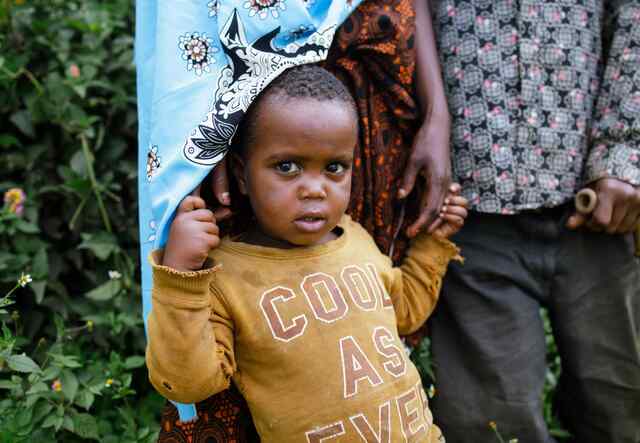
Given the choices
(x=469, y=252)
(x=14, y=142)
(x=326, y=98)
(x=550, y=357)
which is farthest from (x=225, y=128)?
(x=550, y=357)

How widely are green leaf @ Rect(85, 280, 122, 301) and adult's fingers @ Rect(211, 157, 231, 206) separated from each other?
0.81m

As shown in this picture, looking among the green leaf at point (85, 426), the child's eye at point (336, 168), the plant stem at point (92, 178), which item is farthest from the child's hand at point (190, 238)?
the plant stem at point (92, 178)

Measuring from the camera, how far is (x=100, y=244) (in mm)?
2414

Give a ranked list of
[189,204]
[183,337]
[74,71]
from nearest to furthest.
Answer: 1. [183,337]
2. [189,204]
3. [74,71]

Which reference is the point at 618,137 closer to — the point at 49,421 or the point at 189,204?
the point at 189,204

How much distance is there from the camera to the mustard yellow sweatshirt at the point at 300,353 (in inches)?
64.9

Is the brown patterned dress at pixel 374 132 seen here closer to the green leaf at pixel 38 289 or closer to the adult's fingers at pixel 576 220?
the adult's fingers at pixel 576 220

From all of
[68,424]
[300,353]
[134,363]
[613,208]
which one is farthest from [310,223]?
[613,208]

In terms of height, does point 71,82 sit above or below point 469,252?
above

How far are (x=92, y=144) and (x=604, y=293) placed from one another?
1.96 metres

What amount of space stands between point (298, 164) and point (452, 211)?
2.03 ft

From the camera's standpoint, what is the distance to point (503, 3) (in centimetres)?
215

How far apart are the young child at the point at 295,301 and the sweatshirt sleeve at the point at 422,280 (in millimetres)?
319

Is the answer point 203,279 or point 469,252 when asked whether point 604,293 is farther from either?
point 203,279
